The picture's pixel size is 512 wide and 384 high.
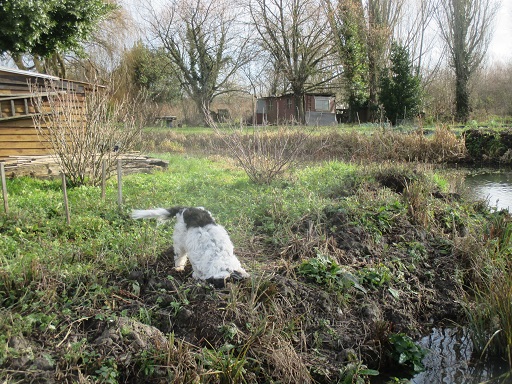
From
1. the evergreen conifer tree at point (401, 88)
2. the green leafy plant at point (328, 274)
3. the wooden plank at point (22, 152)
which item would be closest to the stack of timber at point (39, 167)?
the wooden plank at point (22, 152)

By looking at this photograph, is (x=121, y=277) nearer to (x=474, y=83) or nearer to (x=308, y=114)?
(x=308, y=114)

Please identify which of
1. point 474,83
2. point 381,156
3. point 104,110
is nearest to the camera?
point 104,110

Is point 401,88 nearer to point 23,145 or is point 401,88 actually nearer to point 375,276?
point 23,145

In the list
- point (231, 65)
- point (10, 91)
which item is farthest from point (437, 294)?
point (231, 65)

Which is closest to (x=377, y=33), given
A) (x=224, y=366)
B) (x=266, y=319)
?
(x=266, y=319)

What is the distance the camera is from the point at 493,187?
11.9m

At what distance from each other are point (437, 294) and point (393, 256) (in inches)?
28.9

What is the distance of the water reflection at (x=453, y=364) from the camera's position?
4.21 metres

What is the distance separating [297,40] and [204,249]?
A: 87.3 feet

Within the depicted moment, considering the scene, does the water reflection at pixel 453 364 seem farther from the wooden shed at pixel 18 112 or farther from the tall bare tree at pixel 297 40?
the tall bare tree at pixel 297 40

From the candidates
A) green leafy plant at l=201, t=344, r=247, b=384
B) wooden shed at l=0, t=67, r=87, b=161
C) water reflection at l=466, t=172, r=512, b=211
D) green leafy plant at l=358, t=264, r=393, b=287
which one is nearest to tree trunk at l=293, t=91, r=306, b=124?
water reflection at l=466, t=172, r=512, b=211

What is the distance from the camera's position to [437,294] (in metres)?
5.57

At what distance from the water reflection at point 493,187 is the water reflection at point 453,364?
18.0ft

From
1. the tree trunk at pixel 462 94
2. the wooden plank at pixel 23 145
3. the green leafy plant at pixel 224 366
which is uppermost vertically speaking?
the tree trunk at pixel 462 94
